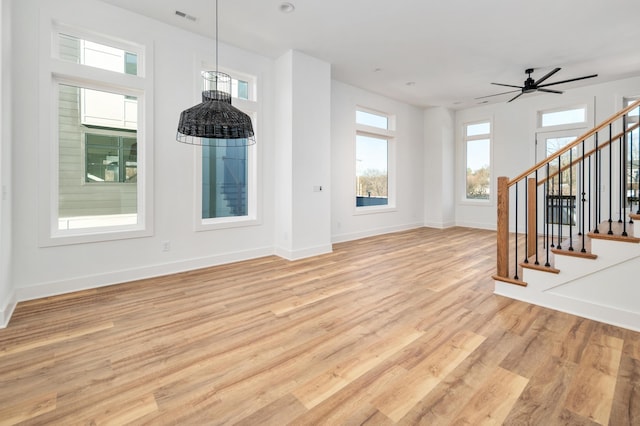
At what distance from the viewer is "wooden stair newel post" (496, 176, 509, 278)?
314 centimetres

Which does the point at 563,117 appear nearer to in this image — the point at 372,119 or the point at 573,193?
the point at 573,193

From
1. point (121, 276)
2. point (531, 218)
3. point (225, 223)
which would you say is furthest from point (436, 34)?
point (121, 276)

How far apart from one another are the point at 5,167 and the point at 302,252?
3478 millimetres

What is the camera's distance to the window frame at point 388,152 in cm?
648

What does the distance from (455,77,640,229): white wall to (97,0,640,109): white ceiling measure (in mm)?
423

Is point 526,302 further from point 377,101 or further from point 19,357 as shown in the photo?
point 377,101

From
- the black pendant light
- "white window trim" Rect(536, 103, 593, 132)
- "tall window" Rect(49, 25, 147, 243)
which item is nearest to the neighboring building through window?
"tall window" Rect(49, 25, 147, 243)

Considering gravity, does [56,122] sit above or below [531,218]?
above

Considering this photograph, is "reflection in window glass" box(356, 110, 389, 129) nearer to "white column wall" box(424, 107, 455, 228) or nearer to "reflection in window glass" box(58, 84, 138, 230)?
"white column wall" box(424, 107, 455, 228)

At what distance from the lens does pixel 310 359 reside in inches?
81.0

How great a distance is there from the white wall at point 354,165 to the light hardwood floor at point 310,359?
9.75ft

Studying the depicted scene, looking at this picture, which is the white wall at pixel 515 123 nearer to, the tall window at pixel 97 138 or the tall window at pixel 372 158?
the tall window at pixel 372 158

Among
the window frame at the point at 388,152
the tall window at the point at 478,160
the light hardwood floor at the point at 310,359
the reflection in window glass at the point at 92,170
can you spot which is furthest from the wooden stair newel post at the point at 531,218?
the reflection in window glass at the point at 92,170

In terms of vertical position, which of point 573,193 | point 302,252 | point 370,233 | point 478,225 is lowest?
point 302,252
